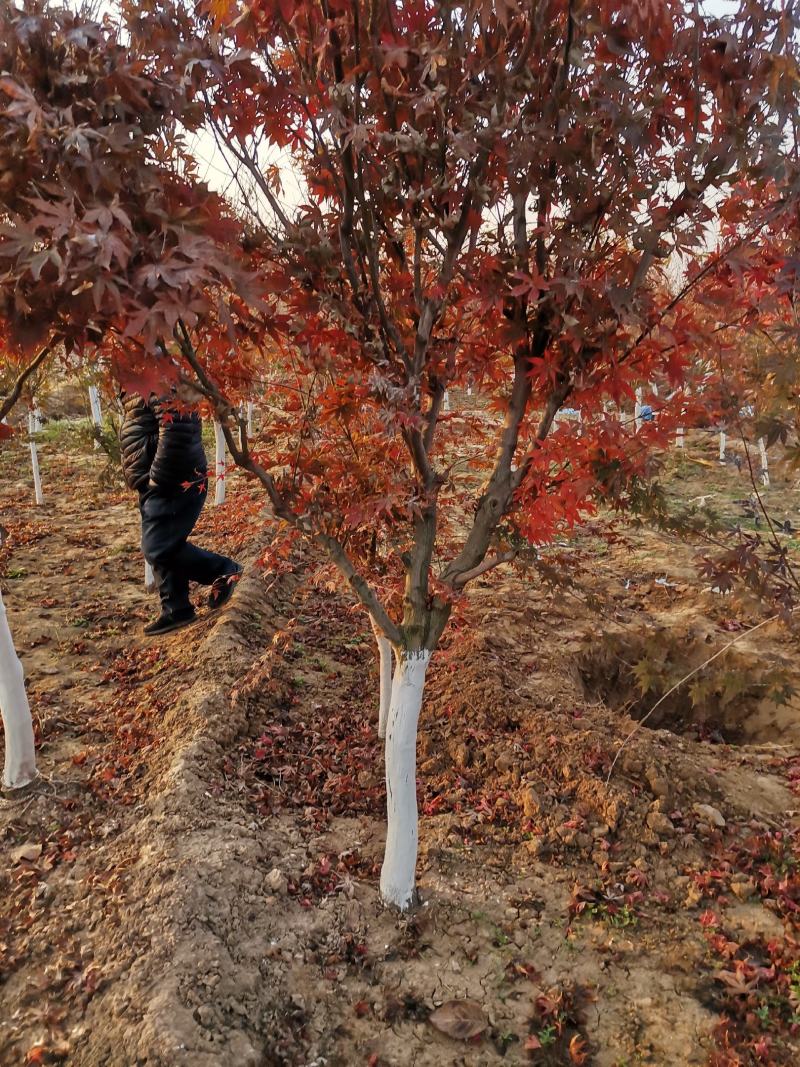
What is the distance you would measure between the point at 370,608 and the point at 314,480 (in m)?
0.69

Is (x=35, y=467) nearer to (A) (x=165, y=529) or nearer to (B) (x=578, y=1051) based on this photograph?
(A) (x=165, y=529)

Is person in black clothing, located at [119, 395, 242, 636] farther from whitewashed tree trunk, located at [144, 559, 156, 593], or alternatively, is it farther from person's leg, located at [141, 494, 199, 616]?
Result: whitewashed tree trunk, located at [144, 559, 156, 593]

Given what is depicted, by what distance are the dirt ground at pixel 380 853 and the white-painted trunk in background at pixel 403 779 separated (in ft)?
0.50

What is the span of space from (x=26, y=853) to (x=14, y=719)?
691 mm

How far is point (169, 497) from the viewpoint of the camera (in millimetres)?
5500

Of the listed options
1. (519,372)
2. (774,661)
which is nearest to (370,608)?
(519,372)

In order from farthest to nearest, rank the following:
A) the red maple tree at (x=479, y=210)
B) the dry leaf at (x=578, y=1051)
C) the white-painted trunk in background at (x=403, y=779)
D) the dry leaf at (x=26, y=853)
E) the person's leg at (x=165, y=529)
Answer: the person's leg at (x=165, y=529)
the dry leaf at (x=26, y=853)
the white-painted trunk in background at (x=403, y=779)
the dry leaf at (x=578, y=1051)
the red maple tree at (x=479, y=210)

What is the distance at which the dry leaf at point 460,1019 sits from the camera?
2734mm

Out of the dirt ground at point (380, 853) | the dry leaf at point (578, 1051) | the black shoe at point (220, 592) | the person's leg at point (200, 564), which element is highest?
the person's leg at point (200, 564)

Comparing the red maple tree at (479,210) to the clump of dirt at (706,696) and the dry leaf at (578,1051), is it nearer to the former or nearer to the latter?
the dry leaf at (578,1051)

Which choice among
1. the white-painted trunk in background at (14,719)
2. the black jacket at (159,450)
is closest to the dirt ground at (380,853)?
the white-painted trunk in background at (14,719)

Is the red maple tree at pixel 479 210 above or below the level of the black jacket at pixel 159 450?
above

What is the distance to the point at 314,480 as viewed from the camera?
333cm

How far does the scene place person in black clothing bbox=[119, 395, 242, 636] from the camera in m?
5.35
